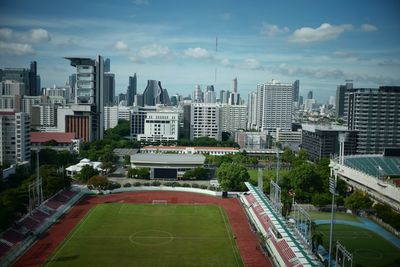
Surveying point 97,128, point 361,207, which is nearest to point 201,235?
point 361,207

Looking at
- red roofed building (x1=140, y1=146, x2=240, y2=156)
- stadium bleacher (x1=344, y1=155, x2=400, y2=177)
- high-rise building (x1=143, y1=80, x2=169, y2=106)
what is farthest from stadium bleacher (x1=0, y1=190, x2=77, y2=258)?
high-rise building (x1=143, y1=80, x2=169, y2=106)

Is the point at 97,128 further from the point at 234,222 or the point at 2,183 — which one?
the point at 234,222

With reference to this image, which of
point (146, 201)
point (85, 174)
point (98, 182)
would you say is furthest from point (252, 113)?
point (146, 201)

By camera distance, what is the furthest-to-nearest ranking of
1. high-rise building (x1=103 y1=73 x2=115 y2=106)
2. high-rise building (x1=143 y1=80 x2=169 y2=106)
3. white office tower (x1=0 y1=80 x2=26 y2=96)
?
high-rise building (x1=143 y1=80 x2=169 y2=106) → high-rise building (x1=103 y1=73 x2=115 y2=106) → white office tower (x1=0 y1=80 x2=26 y2=96)

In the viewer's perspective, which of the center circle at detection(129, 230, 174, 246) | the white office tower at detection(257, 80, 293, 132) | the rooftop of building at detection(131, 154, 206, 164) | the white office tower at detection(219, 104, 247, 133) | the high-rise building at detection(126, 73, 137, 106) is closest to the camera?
the center circle at detection(129, 230, 174, 246)

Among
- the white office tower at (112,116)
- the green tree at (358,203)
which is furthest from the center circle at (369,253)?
the white office tower at (112,116)

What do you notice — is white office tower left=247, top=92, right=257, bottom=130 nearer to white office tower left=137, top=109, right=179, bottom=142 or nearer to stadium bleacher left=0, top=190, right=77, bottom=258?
Result: white office tower left=137, top=109, right=179, bottom=142
